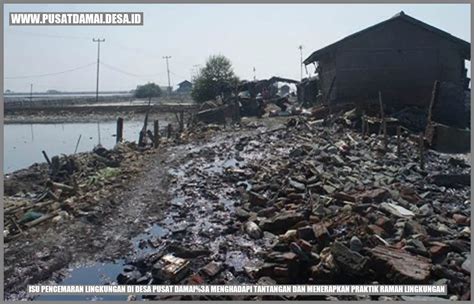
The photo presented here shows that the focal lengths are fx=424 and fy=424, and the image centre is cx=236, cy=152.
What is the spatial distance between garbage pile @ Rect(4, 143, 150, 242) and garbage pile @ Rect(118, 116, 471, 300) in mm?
2167

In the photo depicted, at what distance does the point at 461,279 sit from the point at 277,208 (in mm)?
3927

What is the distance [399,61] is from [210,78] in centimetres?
2253

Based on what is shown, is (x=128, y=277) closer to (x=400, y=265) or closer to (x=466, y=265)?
(x=400, y=265)

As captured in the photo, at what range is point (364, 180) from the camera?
1048 cm

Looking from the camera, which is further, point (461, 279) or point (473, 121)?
point (473, 121)

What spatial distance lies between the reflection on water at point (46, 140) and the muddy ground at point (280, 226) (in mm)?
11269

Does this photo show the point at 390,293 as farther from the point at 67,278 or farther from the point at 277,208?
the point at 67,278

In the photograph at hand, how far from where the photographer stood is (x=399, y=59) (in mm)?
21812

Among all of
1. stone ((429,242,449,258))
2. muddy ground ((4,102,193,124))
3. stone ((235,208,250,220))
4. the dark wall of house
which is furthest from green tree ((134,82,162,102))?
stone ((429,242,449,258))

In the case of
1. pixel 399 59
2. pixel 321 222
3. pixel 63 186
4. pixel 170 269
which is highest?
pixel 399 59

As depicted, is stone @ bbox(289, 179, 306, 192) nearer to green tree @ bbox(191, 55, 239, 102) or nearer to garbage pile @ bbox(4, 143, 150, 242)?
garbage pile @ bbox(4, 143, 150, 242)

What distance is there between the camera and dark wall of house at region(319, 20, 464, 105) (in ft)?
71.3

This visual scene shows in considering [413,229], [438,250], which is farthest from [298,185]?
[438,250]

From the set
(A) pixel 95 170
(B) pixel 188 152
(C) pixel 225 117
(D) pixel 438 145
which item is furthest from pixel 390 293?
(C) pixel 225 117
